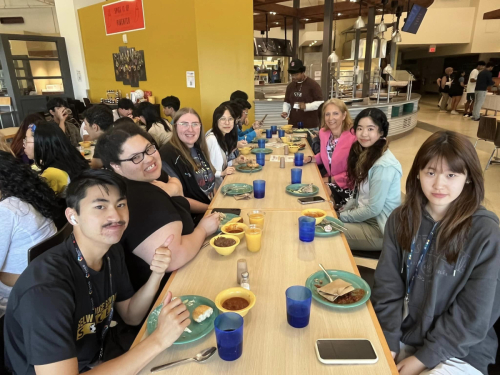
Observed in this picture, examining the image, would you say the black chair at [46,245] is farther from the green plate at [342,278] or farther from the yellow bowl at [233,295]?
the green plate at [342,278]

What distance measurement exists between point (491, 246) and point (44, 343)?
160 centimetres

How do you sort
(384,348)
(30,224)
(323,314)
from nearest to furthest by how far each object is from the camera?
(384,348)
(323,314)
(30,224)

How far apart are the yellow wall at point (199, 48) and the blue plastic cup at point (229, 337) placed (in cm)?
522

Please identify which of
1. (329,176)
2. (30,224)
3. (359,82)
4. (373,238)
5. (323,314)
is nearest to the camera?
(323,314)

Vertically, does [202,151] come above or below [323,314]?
above

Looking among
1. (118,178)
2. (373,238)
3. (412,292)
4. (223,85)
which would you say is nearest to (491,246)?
(412,292)

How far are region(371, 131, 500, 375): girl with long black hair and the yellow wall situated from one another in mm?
4990

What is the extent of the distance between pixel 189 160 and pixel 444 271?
206cm

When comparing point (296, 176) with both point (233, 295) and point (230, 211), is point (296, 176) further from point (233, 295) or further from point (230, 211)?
point (233, 295)

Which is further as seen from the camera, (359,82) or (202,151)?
(359,82)

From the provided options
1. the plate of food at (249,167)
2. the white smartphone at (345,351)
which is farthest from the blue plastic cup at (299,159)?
the white smartphone at (345,351)

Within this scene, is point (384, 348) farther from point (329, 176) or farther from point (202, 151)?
point (329, 176)

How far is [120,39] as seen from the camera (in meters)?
7.05

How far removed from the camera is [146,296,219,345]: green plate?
44.9 inches
